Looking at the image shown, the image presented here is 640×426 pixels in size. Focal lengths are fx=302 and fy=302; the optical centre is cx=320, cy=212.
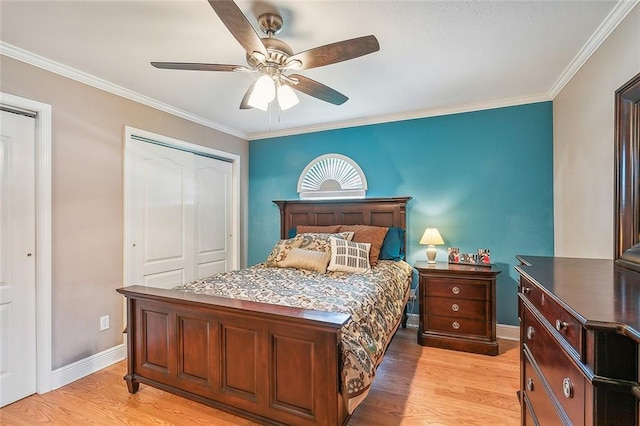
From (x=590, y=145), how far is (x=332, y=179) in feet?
8.24

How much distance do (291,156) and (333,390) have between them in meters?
3.17

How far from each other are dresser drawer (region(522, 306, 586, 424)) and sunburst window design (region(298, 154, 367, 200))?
2501 millimetres

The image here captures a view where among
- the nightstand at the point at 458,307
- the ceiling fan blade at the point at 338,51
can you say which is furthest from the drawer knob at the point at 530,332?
the ceiling fan blade at the point at 338,51

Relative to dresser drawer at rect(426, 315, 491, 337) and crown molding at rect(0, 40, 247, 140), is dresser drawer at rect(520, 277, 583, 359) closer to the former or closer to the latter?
dresser drawer at rect(426, 315, 491, 337)

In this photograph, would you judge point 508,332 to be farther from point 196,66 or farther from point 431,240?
point 196,66

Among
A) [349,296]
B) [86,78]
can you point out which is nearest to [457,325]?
[349,296]

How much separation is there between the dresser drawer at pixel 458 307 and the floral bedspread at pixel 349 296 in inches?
13.3

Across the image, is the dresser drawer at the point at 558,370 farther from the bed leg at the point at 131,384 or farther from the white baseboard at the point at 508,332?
the bed leg at the point at 131,384

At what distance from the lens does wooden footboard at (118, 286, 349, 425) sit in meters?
1.50

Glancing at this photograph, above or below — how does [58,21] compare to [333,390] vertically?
above

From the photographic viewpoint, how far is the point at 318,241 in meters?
3.08

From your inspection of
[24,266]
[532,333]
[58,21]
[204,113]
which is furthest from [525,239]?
[24,266]

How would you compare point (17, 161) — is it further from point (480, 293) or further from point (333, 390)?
point (480, 293)

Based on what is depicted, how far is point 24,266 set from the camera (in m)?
2.16
